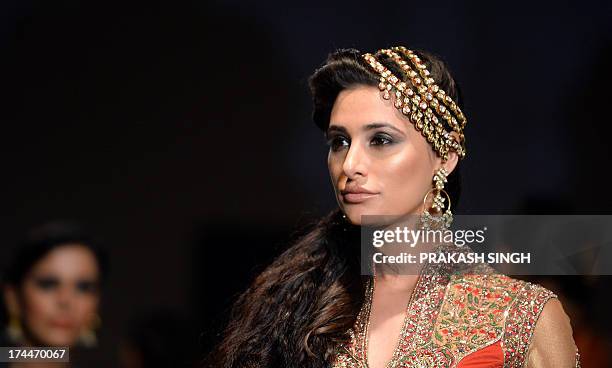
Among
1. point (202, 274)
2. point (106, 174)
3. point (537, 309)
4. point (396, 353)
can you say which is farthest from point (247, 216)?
point (537, 309)

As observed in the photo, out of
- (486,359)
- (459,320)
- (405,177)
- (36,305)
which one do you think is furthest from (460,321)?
(36,305)

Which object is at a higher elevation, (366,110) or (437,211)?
(366,110)

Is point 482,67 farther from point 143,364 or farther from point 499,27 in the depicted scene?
point 143,364

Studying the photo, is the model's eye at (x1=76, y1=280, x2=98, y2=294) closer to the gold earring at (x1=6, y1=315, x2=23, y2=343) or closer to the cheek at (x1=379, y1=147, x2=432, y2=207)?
the gold earring at (x1=6, y1=315, x2=23, y2=343)

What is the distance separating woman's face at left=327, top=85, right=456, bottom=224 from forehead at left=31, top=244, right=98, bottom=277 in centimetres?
85

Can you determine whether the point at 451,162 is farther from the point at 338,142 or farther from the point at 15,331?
the point at 15,331

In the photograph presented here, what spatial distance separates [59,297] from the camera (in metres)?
2.86

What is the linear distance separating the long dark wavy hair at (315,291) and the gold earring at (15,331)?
582 millimetres

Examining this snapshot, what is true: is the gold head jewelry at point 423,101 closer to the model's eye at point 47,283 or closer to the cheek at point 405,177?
the cheek at point 405,177

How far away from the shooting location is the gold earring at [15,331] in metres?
2.92

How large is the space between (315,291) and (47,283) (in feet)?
2.59

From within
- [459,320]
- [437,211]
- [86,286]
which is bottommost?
[459,320]

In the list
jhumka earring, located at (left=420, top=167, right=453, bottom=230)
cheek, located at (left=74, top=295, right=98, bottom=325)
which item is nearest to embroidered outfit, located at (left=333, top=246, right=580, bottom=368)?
jhumka earring, located at (left=420, top=167, right=453, bottom=230)

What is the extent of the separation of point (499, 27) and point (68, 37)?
1.39 m
